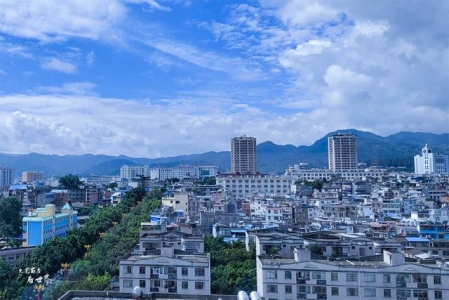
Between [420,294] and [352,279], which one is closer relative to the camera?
[420,294]

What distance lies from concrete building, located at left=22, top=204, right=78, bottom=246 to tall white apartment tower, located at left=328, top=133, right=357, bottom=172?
39222mm

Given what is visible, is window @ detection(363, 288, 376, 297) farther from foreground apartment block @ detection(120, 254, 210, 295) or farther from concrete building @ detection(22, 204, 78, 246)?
concrete building @ detection(22, 204, 78, 246)

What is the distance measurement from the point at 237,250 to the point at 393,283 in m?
5.33

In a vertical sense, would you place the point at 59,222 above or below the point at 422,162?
below

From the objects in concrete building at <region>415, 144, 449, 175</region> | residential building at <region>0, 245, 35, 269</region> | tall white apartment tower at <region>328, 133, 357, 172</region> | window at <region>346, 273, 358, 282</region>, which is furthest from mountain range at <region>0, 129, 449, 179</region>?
window at <region>346, 273, 358, 282</region>

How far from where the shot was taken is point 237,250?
12.8 meters

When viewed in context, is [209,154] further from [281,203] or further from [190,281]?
Result: [190,281]

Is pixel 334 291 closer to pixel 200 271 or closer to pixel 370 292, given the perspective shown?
pixel 370 292

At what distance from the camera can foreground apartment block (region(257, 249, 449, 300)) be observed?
8.26 meters

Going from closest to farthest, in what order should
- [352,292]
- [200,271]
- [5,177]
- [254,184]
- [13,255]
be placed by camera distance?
[352,292]
[200,271]
[13,255]
[254,184]
[5,177]

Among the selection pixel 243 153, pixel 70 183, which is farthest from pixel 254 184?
pixel 243 153

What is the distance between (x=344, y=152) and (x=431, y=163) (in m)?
13.7

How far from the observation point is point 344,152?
5562 cm

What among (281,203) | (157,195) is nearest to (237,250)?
(281,203)
